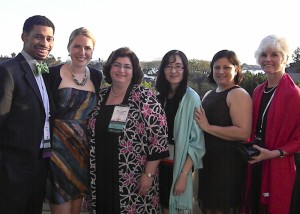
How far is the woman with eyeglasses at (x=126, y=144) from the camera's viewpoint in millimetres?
2783

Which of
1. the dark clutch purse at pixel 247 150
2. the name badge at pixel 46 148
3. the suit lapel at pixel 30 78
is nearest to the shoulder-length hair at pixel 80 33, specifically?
the suit lapel at pixel 30 78

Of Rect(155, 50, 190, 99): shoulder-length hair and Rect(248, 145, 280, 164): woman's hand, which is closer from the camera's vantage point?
Rect(248, 145, 280, 164): woman's hand

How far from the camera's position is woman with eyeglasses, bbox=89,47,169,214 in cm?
278

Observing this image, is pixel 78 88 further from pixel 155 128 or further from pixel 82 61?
pixel 155 128

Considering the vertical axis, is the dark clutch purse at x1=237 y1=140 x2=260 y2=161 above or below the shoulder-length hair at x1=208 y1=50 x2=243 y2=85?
below

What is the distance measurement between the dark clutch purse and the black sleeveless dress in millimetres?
109

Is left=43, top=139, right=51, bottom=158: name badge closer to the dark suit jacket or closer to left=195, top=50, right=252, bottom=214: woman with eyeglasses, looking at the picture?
the dark suit jacket

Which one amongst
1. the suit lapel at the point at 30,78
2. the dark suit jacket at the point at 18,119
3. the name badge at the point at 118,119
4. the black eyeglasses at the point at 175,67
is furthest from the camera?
the black eyeglasses at the point at 175,67

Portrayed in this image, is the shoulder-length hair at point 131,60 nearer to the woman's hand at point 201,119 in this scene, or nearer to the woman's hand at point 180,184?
the woman's hand at point 201,119

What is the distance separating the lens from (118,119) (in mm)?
2781

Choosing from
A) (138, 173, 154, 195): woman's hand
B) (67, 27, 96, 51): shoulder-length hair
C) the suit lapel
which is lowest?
(138, 173, 154, 195): woman's hand

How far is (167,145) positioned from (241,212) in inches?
39.0

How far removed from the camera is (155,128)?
9.09 feet

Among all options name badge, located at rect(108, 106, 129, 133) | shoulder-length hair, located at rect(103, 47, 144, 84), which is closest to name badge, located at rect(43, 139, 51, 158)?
name badge, located at rect(108, 106, 129, 133)
